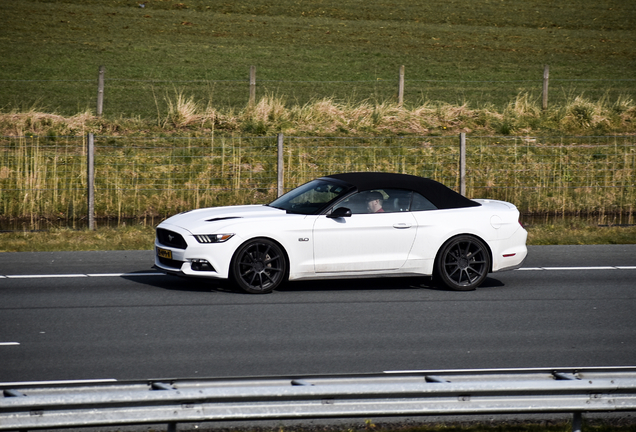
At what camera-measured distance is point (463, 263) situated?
33.7 ft

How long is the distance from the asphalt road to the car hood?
0.82 m

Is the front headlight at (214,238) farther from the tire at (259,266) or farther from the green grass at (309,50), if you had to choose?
the green grass at (309,50)

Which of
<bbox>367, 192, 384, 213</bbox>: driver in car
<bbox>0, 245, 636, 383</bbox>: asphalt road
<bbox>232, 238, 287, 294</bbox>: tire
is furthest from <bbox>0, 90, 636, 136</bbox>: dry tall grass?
<bbox>232, 238, 287, 294</bbox>: tire

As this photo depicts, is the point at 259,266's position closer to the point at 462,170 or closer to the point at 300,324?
the point at 300,324

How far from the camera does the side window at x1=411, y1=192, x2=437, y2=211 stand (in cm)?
1027

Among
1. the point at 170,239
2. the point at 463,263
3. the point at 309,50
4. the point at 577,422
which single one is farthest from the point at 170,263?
the point at 309,50

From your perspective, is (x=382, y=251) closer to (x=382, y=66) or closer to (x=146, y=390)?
(x=146, y=390)

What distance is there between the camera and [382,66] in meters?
41.3

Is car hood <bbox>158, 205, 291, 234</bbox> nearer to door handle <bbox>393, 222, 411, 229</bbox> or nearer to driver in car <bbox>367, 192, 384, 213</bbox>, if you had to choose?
driver in car <bbox>367, 192, 384, 213</bbox>

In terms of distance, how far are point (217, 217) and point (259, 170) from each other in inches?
408

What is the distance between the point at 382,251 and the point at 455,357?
2909mm

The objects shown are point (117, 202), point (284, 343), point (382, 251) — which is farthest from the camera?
point (117, 202)

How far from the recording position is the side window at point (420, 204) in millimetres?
10273

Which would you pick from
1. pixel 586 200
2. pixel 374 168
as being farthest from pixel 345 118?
pixel 586 200
